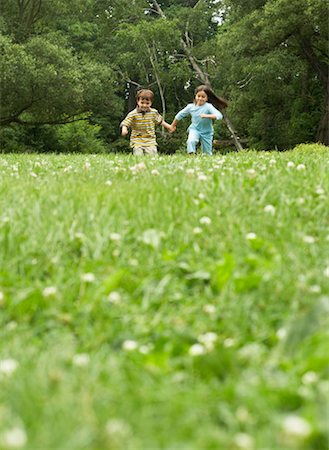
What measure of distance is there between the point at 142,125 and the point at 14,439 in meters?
11.9

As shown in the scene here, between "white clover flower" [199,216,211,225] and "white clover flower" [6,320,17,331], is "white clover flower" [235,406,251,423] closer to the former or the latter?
"white clover flower" [6,320,17,331]

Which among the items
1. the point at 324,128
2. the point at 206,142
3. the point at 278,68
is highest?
the point at 278,68

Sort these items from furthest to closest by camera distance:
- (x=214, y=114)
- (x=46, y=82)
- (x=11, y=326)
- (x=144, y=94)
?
(x=46, y=82) → (x=144, y=94) → (x=214, y=114) → (x=11, y=326)

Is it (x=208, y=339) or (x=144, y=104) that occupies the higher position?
(x=144, y=104)

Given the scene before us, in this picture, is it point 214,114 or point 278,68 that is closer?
point 214,114

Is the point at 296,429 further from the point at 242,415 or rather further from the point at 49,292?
the point at 49,292

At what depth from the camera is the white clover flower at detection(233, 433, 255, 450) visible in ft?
4.90

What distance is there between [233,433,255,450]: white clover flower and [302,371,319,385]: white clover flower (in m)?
0.39

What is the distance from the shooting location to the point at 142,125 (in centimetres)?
1290

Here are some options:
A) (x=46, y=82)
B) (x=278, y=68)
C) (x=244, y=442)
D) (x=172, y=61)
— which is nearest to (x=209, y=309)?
(x=244, y=442)

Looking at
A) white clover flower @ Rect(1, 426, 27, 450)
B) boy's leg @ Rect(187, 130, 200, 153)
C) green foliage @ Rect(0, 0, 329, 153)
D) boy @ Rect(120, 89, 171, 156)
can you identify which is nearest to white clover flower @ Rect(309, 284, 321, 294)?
white clover flower @ Rect(1, 426, 27, 450)

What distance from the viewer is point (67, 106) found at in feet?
96.9

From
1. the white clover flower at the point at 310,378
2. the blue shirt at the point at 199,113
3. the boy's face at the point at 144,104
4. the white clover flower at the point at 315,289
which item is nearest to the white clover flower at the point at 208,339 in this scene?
the white clover flower at the point at 310,378

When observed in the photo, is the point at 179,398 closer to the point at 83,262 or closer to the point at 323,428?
the point at 323,428
